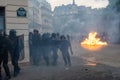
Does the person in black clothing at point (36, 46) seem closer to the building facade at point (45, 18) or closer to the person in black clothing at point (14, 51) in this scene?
the person in black clothing at point (14, 51)

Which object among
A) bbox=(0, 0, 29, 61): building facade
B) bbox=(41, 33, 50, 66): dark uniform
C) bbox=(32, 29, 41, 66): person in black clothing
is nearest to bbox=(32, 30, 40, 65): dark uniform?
bbox=(32, 29, 41, 66): person in black clothing

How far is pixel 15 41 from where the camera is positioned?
449 inches

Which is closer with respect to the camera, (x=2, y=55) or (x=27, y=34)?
(x=2, y=55)

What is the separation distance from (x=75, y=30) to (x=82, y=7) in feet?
96.7

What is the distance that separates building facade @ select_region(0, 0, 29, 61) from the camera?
523 inches

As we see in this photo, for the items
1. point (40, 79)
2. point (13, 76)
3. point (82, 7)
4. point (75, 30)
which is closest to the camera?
point (40, 79)

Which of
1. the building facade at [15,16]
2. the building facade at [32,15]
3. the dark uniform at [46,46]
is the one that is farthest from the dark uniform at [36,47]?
the building facade at [32,15]

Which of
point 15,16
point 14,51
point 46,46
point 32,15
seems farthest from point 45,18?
point 14,51

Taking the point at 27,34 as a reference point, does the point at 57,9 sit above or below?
above

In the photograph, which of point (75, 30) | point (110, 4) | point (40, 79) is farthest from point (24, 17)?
point (75, 30)

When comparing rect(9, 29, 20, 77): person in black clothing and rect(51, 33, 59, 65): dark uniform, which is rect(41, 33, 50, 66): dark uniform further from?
rect(9, 29, 20, 77): person in black clothing

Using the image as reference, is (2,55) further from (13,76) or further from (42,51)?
(42,51)

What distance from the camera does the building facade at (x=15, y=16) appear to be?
13.3 metres

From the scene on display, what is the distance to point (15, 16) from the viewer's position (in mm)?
13570
